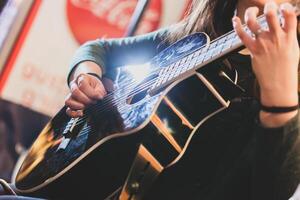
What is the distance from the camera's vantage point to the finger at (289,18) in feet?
1.96

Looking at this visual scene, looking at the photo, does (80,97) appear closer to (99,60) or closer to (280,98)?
(99,60)

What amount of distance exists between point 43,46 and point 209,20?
53.2 inches

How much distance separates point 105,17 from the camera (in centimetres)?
214

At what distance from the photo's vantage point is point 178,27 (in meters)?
1.06

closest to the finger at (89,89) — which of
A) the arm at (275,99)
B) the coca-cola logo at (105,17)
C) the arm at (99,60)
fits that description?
the arm at (99,60)

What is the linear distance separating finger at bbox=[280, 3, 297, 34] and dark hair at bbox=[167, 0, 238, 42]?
32cm

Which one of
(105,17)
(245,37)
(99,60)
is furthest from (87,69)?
(105,17)

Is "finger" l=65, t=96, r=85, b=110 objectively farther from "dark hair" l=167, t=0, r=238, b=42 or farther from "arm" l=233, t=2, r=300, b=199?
"arm" l=233, t=2, r=300, b=199

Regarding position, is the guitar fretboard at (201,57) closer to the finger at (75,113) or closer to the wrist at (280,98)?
the wrist at (280,98)

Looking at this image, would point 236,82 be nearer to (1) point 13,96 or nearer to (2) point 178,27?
(2) point 178,27

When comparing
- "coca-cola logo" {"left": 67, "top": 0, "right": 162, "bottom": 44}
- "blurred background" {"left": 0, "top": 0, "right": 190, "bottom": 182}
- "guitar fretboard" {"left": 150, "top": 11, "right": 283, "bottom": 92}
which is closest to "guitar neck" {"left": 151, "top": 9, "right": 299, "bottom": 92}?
"guitar fretboard" {"left": 150, "top": 11, "right": 283, "bottom": 92}

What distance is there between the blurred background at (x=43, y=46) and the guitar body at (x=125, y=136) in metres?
1.15

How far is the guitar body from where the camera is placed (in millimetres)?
746

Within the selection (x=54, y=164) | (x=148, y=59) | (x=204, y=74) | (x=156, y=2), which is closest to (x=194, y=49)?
(x=204, y=74)
